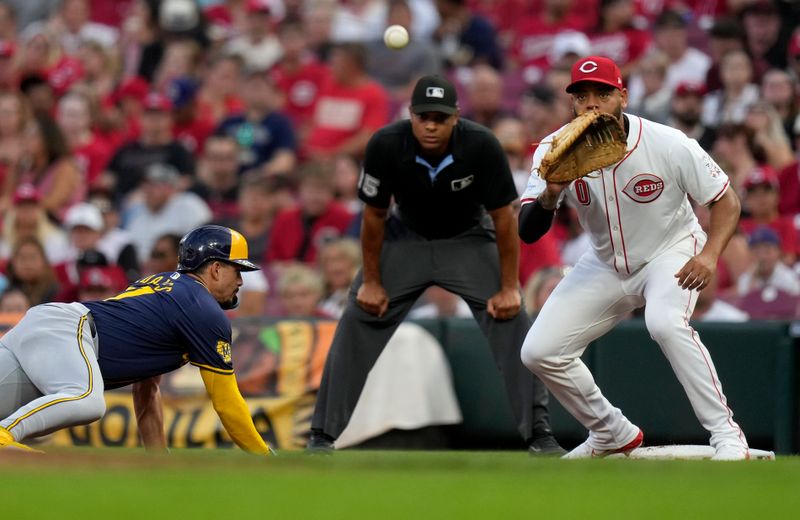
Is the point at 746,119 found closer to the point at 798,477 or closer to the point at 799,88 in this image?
the point at 799,88

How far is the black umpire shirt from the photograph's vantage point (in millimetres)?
7516

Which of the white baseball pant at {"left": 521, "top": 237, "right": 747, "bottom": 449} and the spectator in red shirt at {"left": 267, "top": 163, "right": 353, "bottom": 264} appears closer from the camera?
the white baseball pant at {"left": 521, "top": 237, "right": 747, "bottom": 449}

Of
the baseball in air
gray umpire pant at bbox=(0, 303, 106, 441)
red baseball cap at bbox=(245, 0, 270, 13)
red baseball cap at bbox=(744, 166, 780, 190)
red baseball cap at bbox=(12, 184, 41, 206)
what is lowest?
gray umpire pant at bbox=(0, 303, 106, 441)

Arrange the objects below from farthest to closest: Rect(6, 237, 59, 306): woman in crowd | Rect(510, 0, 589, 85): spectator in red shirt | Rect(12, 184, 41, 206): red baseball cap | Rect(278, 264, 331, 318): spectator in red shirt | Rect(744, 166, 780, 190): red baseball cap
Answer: Rect(510, 0, 589, 85): spectator in red shirt, Rect(12, 184, 41, 206): red baseball cap, Rect(6, 237, 59, 306): woman in crowd, Rect(278, 264, 331, 318): spectator in red shirt, Rect(744, 166, 780, 190): red baseball cap

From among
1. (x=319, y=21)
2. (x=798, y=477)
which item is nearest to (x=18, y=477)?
(x=798, y=477)

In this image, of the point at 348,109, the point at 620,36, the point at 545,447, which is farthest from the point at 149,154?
the point at 545,447

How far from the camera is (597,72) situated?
22.4 feet

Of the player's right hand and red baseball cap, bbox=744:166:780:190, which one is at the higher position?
red baseball cap, bbox=744:166:780:190

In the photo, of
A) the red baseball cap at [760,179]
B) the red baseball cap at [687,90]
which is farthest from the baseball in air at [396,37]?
the red baseball cap at [687,90]

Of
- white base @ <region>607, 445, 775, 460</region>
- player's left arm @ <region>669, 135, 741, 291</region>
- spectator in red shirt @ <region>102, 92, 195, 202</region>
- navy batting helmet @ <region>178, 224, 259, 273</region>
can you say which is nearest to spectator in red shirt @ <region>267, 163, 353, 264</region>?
spectator in red shirt @ <region>102, 92, 195, 202</region>

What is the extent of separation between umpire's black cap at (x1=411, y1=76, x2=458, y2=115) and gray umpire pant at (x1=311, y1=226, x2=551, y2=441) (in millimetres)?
919

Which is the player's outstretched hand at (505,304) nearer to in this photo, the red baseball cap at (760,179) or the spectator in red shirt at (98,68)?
the red baseball cap at (760,179)

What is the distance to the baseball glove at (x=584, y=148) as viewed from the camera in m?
6.58

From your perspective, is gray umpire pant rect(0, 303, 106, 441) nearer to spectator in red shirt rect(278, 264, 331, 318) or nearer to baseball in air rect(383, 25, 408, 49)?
baseball in air rect(383, 25, 408, 49)
